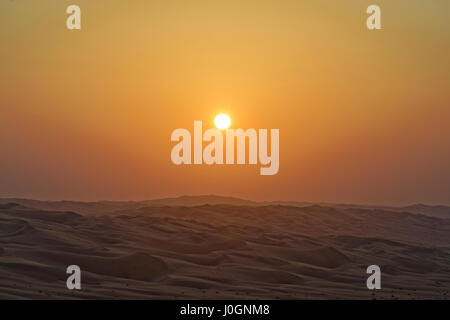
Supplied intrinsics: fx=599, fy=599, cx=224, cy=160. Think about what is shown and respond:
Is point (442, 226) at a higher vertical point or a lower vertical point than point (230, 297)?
higher

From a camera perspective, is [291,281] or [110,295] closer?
[110,295]

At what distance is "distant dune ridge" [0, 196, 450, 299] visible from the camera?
9.66 meters

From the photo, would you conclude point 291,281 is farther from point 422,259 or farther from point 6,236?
point 6,236

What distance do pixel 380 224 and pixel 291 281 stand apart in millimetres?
12620

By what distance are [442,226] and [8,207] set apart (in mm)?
15783

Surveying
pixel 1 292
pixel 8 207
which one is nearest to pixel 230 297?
pixel 1 292

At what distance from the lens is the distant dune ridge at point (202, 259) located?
31.7 feet

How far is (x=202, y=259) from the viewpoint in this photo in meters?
12.2

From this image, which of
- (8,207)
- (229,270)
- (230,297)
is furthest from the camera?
(8,207)

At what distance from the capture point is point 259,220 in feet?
64.5

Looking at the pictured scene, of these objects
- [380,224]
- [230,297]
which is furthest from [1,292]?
[380,224]

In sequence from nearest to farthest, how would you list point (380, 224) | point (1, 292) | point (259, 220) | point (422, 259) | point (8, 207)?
point (1, 292) < point (422, 259) < point (8, 207) < point (259, 220) < point (380, 224)
